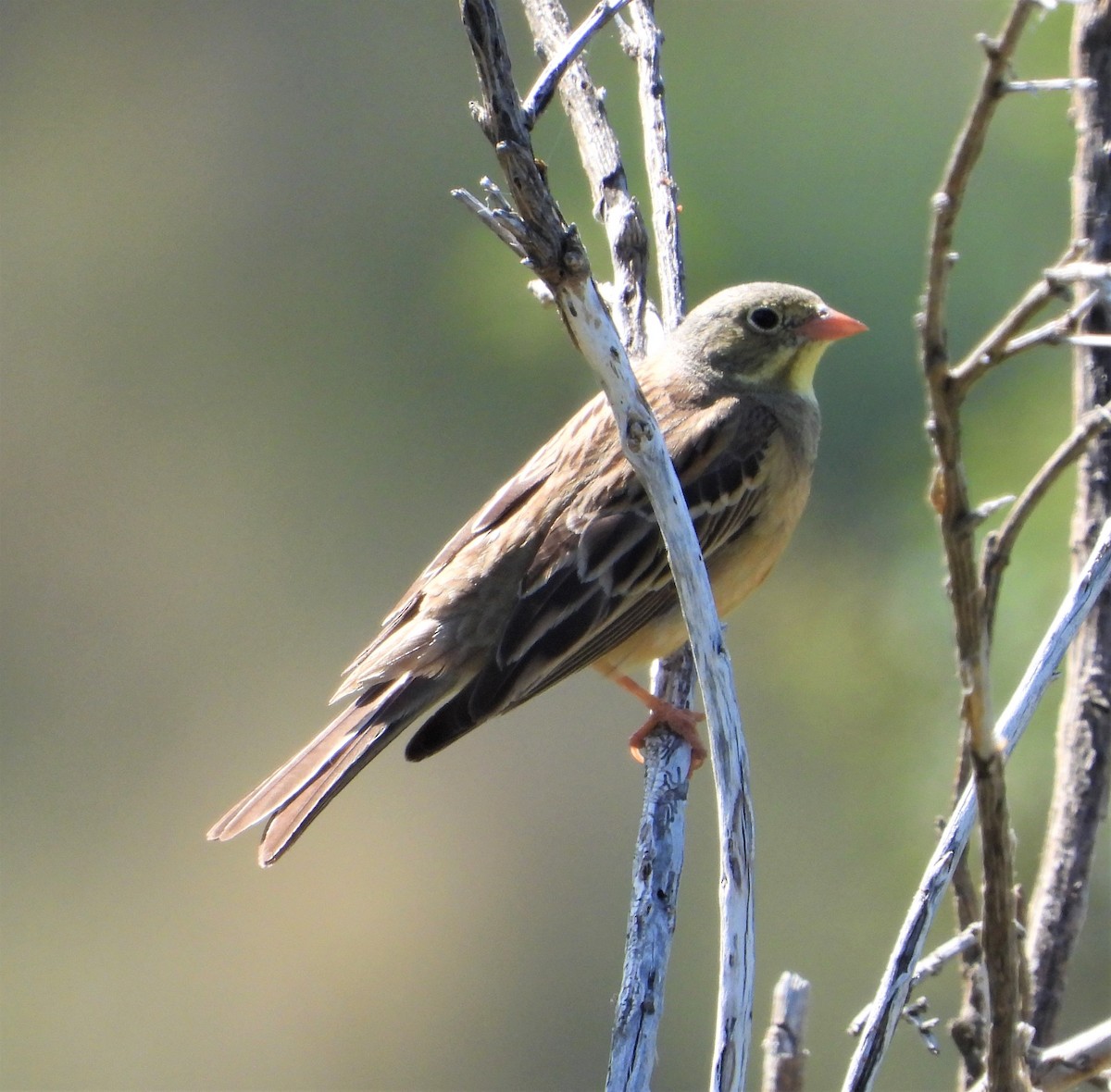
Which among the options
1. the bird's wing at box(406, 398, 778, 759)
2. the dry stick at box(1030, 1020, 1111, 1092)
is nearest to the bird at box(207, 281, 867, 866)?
the bird's wing at box(406, 398, 778, 759)

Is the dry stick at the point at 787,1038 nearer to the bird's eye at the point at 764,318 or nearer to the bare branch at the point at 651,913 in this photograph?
the bare branch at the point at 651,913

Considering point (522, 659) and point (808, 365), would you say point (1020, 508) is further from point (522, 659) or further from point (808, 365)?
point (808, 365)

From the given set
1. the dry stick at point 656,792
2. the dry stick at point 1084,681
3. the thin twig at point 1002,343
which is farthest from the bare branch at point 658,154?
the thin twig at point 1002,343

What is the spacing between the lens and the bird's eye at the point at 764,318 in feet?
12.5

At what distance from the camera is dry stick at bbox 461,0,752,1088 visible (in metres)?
1.56

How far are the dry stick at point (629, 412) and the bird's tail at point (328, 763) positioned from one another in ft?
5.14

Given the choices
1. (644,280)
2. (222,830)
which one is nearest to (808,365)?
(644,280)

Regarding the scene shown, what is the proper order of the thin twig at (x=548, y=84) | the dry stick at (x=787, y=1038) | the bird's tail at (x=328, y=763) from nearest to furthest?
the thin twig at (x=548, y=84), the dry stick at (x=787, y=1038), the bird's tail at (x=328, y=763)

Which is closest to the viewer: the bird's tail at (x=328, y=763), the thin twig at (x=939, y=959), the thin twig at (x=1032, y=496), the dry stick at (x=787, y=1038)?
the thin twig at (x=1032, y=496)

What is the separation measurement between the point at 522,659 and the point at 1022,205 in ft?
8.96

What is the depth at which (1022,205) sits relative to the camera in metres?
4.90

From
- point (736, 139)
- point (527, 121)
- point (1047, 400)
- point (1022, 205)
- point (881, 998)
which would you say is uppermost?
point (736, 139)

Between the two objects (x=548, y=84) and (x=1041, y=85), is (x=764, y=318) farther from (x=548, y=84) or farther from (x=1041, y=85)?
(x=1041, y=85)

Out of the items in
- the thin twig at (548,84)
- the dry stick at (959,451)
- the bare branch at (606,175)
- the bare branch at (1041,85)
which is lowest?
the dry stick at (959,451)
